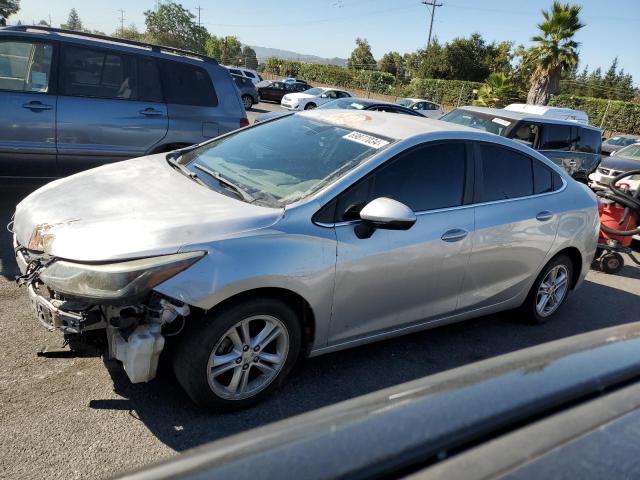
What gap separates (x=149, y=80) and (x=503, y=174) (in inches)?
162

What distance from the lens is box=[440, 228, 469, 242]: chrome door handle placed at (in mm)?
3367

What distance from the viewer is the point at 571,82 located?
5281 cm

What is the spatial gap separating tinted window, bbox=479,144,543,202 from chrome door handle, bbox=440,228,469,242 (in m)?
0.36

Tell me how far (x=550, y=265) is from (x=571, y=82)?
5649 cm

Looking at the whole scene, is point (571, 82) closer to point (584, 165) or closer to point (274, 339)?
point (584, 165)

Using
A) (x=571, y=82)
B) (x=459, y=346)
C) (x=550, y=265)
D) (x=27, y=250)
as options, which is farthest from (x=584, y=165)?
(x=571, y=82)

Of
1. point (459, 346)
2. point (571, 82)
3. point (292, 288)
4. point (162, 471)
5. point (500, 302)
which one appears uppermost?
point (571, 82)

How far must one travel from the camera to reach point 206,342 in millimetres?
2557

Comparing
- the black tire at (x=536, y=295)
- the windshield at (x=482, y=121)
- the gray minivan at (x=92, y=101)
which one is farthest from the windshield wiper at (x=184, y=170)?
the windshield at (x=482, y=121)

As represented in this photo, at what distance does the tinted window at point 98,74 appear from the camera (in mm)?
5418

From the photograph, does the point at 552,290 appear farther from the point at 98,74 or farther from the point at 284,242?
the point at 98,74

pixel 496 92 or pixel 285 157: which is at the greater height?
pixel 496 92

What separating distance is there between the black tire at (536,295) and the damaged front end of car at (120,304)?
3042mm

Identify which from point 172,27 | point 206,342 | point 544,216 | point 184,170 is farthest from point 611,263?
point 172,27
